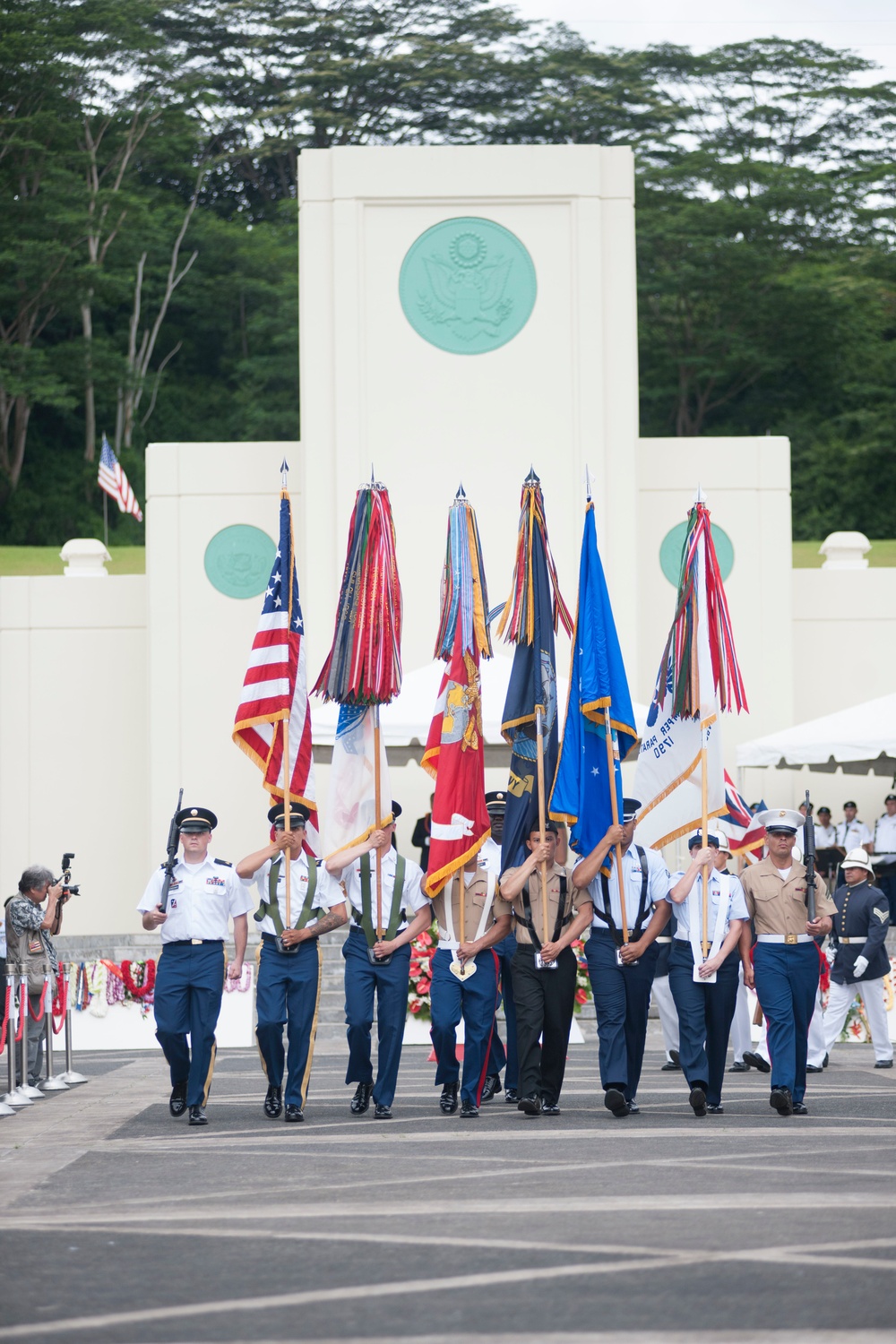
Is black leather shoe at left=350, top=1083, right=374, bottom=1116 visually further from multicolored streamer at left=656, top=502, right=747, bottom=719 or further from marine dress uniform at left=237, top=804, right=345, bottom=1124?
multicolored streamer at left=656, top=502, right=747, bottom=719

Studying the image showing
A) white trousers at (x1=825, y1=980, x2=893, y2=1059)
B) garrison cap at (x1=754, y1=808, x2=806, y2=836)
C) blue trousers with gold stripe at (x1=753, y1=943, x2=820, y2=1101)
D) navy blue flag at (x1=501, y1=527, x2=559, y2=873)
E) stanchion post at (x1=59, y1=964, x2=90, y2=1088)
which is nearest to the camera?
blue trousers with gold stripe at (x1=753, y1=943, x2=820, y2=1101)

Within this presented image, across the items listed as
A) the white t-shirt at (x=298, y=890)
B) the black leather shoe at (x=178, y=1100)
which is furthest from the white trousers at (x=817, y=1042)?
the black leather shoe at (x=178, y=1100)

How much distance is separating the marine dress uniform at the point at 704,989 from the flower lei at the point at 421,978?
15.7 feet

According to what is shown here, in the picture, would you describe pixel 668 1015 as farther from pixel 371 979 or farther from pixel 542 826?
pixel 371 979

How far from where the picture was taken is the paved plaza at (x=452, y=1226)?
5.86 meters

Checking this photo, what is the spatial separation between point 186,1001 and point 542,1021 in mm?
2075

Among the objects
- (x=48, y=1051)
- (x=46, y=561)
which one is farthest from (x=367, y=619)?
(x=46, y=561)

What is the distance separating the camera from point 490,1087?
1273 centimetres

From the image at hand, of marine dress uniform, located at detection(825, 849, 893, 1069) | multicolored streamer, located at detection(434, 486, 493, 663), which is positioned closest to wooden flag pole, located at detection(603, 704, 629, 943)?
multicolored streamer, located at detection(434, 486, 493, 663)

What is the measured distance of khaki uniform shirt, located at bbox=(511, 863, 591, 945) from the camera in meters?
11.6

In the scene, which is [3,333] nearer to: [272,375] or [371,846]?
[272,375]

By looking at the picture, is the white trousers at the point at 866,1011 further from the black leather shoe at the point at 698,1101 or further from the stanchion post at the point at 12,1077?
the stanchion post at the point at 12,1077

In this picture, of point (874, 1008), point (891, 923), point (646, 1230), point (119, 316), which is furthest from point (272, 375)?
point (646, 1230)

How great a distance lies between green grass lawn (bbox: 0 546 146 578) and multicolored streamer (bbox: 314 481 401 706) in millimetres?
33663
